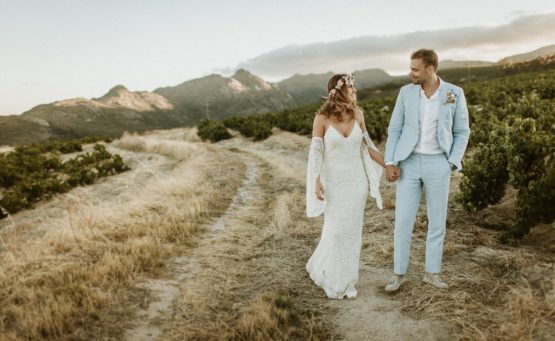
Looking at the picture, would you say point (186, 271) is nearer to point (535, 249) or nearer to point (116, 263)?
point (116, 263)

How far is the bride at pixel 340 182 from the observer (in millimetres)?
3961

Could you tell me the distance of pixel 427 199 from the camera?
148 inches

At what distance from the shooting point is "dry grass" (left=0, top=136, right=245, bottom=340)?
349 centimetres

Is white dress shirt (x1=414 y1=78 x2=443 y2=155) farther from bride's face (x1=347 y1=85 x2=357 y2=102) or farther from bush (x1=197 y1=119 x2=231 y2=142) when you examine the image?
bush (x1=197 y1=119 x2=231 y2=142)

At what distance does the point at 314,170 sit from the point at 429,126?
119 cm

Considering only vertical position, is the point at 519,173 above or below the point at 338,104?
below

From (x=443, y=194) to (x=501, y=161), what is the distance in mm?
2452

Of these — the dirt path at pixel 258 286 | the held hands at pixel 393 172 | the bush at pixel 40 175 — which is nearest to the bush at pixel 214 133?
the bush at pixel 40 175

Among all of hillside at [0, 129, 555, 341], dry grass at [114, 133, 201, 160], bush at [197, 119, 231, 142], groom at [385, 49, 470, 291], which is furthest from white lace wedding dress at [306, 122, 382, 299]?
bush at [197, 119, 231, 142]

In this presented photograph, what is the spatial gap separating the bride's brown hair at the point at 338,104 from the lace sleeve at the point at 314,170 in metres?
0.29

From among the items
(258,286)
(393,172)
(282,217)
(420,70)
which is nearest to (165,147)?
(282,217)

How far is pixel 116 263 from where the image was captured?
182 inches

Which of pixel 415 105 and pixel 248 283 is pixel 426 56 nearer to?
pixel 415 105

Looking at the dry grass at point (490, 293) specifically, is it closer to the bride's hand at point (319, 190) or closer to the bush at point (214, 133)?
the bride's hand at point (319, 190)
